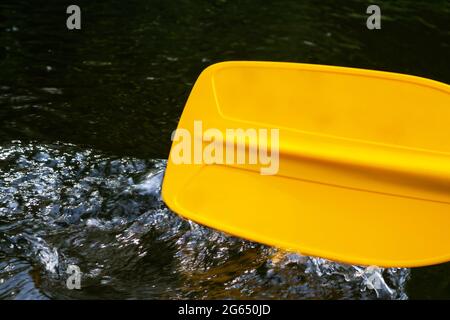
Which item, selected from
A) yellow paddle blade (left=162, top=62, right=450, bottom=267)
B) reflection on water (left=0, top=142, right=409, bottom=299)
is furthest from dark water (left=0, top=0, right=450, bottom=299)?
yellow paddle blade (left=162, top=62, right=450, bottom=267)

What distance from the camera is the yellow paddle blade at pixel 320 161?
7.68 ft

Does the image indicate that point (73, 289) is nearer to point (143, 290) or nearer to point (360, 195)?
point (143, 290)

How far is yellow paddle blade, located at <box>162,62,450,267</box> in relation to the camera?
2342 millimetres

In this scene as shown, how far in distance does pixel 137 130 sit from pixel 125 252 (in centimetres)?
124

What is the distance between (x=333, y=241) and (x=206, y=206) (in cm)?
55

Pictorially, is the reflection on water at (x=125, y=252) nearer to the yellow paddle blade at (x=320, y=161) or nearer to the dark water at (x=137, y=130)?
the dark water at (x=137, y=130)

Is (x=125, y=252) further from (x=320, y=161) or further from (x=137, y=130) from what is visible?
(x=137, y=130)

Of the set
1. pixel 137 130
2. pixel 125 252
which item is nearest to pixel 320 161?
pixel 125 252

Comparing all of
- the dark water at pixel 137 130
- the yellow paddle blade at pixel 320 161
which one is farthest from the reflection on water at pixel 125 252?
the yellow paddle blade at pixel 320 161

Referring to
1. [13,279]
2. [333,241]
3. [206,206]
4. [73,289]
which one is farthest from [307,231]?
[13,279]

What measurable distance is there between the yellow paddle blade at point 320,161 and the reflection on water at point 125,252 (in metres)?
0.12

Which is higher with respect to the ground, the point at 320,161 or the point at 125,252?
the point at 320,161

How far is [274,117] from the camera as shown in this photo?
255 centimetres

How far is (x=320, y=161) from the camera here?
8.04ft
